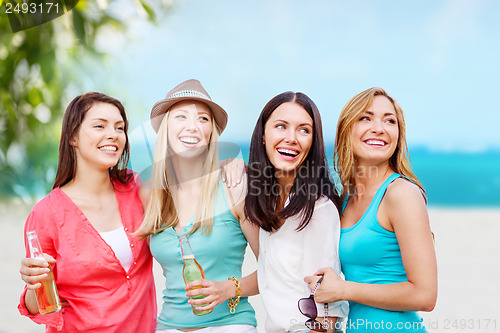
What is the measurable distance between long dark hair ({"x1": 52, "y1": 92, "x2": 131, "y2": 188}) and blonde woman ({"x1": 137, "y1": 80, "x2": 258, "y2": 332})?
0.18m

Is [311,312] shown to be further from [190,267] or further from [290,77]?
[290,77]

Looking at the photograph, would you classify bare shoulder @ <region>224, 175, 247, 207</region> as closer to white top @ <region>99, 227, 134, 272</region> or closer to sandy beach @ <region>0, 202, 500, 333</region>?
white top @ <region>99, 227, 134, 272</region>

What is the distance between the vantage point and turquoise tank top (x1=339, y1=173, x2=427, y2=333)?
76.8 inches

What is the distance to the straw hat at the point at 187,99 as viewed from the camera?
2.39m

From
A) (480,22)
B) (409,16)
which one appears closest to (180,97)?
(409,16)

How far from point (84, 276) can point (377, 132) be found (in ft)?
4.44

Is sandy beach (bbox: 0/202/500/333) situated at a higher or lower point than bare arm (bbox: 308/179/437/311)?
lower

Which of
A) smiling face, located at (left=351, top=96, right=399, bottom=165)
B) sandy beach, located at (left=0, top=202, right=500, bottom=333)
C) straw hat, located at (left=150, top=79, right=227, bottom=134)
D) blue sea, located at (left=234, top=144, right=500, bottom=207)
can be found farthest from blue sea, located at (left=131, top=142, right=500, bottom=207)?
smiling face, located at (left=351, top=96, right=399, bottom=165)

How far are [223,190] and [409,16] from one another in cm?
1546

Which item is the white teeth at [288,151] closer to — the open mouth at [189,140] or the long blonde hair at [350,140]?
the long blonde hair at [350,140]

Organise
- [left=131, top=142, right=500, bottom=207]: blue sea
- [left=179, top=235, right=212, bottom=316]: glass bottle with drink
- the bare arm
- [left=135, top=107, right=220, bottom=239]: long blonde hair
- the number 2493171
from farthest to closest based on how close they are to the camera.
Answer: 1. [left=131, top=142, right=500, bottom=207]: blue sea
2. [left=135, top=107, right=220, bottom=239]: long blonde hair
3. [left=179, top=235, right=212, bottom=316]: glass bottle with drink
4. the bare arm
5. the number 2493171

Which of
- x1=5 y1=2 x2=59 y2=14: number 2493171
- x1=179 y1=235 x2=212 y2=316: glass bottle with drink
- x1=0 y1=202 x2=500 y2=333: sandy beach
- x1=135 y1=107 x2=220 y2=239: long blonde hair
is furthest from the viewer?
x1=0 y1=202 x2=500 y2=333: sandy beach

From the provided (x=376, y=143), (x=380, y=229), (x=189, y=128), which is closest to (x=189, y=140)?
(x=189, y=128)

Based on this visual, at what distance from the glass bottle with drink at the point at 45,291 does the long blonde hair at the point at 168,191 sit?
405mm
